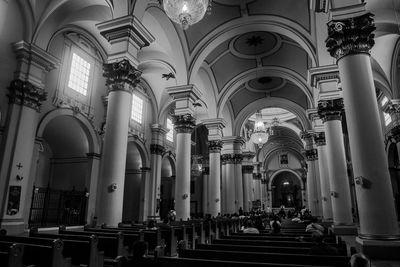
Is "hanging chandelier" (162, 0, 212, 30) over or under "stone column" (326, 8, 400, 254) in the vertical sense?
over

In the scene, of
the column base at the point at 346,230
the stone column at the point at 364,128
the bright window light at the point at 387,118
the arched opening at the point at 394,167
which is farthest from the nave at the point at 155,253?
the arched opening at the point at 394,167

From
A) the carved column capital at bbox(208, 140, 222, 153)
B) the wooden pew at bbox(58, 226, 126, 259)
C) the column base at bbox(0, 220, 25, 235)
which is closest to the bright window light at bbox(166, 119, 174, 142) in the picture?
the carved column capital at bbox(208, 140, 222, 153)

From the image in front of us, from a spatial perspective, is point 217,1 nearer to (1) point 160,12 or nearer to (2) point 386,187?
(1) point 160,12

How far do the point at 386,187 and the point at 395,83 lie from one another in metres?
10.3

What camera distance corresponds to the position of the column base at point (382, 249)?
485cm

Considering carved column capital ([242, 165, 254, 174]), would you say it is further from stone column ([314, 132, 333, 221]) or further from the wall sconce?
the wall sconce

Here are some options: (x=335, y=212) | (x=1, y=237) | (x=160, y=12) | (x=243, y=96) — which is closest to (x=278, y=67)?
(x=243, y=96)

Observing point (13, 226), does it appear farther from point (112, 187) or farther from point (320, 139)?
point (320, 139)

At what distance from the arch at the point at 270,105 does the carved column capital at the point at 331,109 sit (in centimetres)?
879

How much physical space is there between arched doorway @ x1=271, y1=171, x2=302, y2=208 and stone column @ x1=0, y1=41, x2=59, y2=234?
3523 centimetres

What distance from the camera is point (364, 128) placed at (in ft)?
18.1

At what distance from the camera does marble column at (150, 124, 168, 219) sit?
55.7 ft

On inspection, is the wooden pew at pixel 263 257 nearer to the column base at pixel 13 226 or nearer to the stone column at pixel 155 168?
the column base at pixel 13 226

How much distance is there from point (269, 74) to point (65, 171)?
1167 cm
